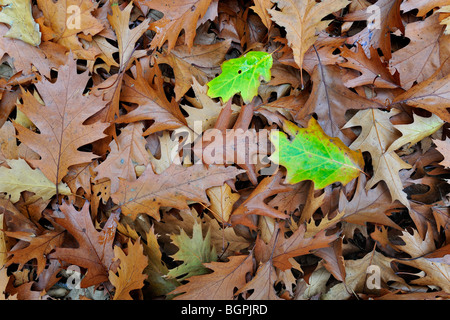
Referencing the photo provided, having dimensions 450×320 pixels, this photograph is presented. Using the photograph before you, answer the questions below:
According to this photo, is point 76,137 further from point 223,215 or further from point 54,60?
point 223,215

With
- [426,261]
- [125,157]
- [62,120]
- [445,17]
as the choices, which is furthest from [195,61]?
[426,261]

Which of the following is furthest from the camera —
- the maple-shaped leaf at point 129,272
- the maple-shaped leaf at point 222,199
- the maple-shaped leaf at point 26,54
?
the maple-shaped leaf at point 26,54

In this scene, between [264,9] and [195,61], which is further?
[195,61]

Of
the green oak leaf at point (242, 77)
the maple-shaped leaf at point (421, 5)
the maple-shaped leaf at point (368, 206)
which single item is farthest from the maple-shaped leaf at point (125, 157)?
the maple-shaped leaf at point (421, 5)

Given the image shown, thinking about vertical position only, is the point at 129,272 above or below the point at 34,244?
below

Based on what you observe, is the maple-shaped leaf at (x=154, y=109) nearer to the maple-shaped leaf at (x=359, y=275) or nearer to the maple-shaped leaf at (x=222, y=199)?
the maple-shaped leaf at (x=222, y=199)

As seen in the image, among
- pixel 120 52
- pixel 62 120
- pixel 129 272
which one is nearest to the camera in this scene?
pixel 129 272

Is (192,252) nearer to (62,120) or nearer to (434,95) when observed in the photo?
(62,120)
